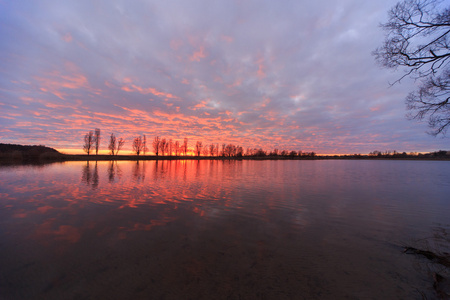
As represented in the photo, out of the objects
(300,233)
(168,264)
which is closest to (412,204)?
(300,233)

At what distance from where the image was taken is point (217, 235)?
21.9 feet

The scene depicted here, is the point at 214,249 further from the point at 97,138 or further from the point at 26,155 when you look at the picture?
the point at 97,138

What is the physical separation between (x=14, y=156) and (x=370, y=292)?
264 feet

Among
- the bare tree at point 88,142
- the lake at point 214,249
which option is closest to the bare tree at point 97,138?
the bare tree at point 88,142

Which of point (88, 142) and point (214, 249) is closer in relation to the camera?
point (214, 249)

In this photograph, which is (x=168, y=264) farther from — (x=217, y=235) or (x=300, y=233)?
(x=300, y=233)

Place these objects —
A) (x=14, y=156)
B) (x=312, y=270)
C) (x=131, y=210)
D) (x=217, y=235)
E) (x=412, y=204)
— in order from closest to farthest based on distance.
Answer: (x=312, y=270)
(x=217, y=235)
(x=131, y=210)
(x=412, y=204)
(x=14, y=156)

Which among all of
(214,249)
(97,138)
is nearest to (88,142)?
(97,138)

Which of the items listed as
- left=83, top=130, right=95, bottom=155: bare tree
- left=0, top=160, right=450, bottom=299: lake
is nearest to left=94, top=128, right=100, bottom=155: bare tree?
left=83, top=130, right=95, bottom=155: bare tree

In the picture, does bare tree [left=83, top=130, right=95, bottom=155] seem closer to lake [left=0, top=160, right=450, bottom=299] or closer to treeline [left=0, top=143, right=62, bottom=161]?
treeline [left=0, top=143, right=62, bottom=161]

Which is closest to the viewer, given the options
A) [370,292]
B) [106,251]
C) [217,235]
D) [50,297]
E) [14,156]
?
[50,297]

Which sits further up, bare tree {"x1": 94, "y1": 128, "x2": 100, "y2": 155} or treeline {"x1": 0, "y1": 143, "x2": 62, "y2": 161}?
bare tree {"x1": 94, "y1": 128, "x2": 100, "y2": 155}

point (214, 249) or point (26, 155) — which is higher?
point (26, 155)

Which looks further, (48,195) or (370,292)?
(48,195)
